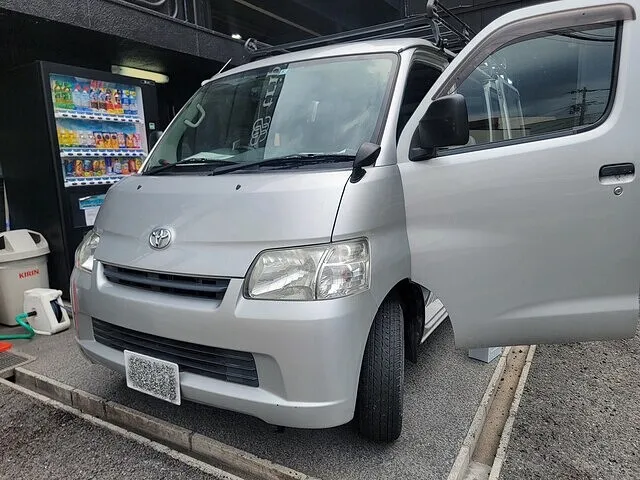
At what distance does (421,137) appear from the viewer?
7.40ft

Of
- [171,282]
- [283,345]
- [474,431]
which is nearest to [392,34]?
[171,282]

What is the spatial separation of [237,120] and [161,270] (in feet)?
4.15

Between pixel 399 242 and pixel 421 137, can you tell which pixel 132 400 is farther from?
pixel 421 137

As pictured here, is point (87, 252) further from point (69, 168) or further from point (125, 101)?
point (125, 101)

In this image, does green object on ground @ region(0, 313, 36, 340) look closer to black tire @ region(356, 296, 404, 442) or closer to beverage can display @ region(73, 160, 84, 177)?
beverage can display @ region(73, 160, 84, 177)

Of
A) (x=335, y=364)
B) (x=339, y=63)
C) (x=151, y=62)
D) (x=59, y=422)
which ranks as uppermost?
(x=151, y=62)

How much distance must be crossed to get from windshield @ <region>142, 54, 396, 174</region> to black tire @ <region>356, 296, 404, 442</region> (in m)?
0.88

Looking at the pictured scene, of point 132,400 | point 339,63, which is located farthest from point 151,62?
point 132,400

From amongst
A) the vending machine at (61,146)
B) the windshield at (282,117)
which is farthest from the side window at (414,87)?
the vending machine at (61,146)

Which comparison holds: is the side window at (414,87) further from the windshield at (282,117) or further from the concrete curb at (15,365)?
the concrete curb at (15,365)

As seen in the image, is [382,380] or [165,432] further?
[165,432]

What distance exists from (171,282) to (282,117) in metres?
1.23

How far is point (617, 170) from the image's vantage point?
2.14 m

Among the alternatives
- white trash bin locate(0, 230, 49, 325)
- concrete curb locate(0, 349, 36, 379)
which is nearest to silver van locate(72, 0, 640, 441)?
concrete curb locate(0, 349, 36, 379)
